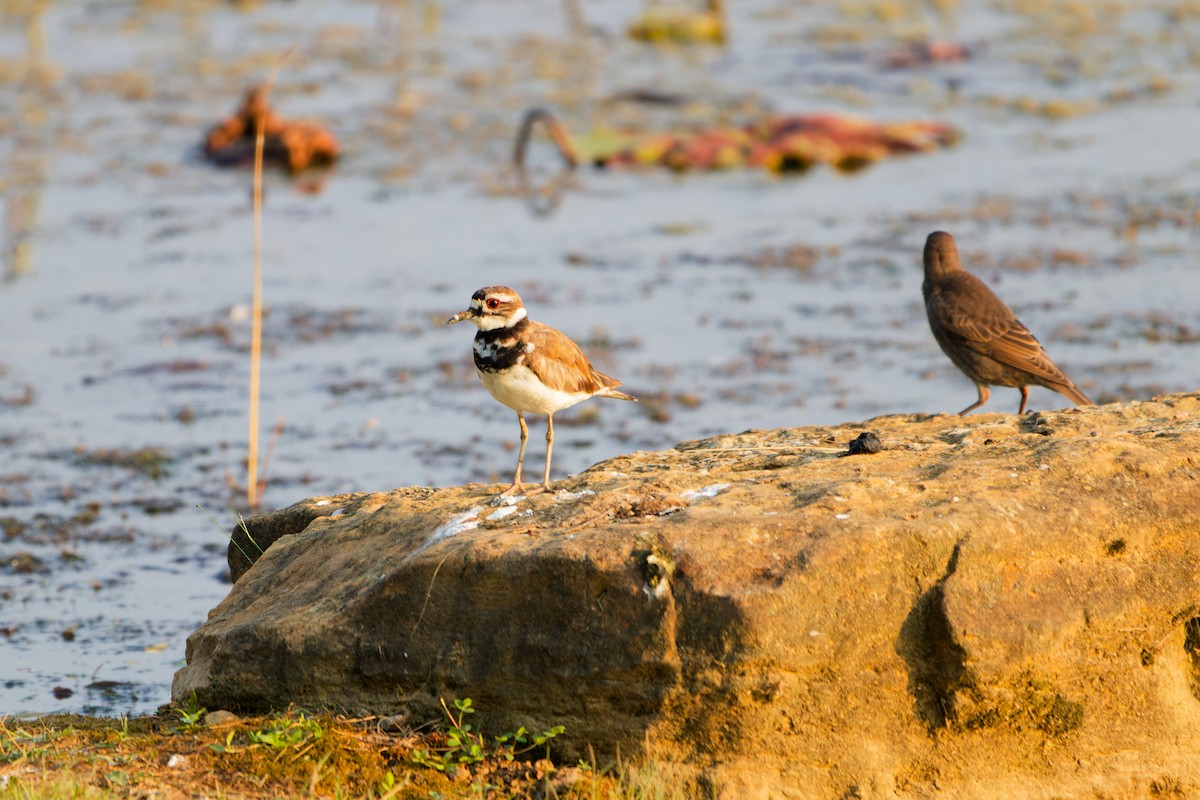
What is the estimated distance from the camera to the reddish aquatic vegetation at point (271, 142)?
1572 cm

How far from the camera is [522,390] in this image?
5.70 meters

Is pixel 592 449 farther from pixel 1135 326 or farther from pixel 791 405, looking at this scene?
pixel 1135 326

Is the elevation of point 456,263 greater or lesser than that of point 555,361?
lesser

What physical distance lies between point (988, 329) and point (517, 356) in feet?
9.78

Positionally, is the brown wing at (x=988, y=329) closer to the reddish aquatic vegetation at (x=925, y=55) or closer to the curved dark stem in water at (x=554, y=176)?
the curved dark stem in water at (x=554, y=176)

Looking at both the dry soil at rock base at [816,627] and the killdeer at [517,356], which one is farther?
the killdeer at [517,356]

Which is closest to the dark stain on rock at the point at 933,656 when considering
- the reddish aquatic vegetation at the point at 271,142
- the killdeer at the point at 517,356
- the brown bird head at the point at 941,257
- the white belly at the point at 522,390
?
the killdeer at the point at 517,356

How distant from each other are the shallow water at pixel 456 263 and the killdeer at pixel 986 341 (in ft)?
3.78

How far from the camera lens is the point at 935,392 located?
9391mm

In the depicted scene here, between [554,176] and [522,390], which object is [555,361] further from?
[554,176]

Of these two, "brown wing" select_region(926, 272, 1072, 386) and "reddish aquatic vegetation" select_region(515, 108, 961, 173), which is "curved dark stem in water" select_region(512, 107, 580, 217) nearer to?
"reddish aquatic vegetation" select_region(515, 108, 961, 173)

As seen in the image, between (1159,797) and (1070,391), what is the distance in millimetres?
3063

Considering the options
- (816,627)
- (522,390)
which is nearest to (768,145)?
(522,390)

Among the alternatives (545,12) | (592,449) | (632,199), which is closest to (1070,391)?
(592,449)
